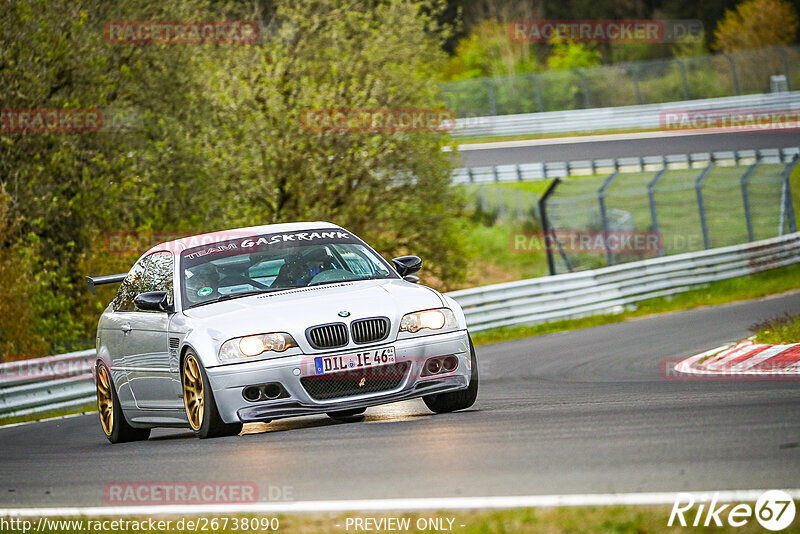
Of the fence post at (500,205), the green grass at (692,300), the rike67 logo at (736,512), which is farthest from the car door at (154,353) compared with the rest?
the fence post at (500,205)

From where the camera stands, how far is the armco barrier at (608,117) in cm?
4416

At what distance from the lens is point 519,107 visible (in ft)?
173

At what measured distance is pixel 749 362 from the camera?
11.9m

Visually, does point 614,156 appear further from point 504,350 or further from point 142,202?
point 504,350

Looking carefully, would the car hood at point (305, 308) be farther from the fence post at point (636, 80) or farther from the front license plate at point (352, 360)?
the fence post at point (636, 80)

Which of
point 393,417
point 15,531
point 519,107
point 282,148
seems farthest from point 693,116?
point 15,531

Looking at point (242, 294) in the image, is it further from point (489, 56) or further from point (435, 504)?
point (489, 56)

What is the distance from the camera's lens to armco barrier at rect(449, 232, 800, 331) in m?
21.7

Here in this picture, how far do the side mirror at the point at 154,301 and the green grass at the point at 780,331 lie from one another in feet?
20.6

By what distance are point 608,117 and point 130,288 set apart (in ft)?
132

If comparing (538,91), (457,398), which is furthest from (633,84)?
(457,398)

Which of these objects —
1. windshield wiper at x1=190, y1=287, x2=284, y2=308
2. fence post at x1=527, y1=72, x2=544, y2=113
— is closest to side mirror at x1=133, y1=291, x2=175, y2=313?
windshield wiper at x1=190, y1=287, x2=284, y2=308

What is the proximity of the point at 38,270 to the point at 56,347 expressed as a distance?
156 centimetres

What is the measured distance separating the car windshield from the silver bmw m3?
0.01 meters
